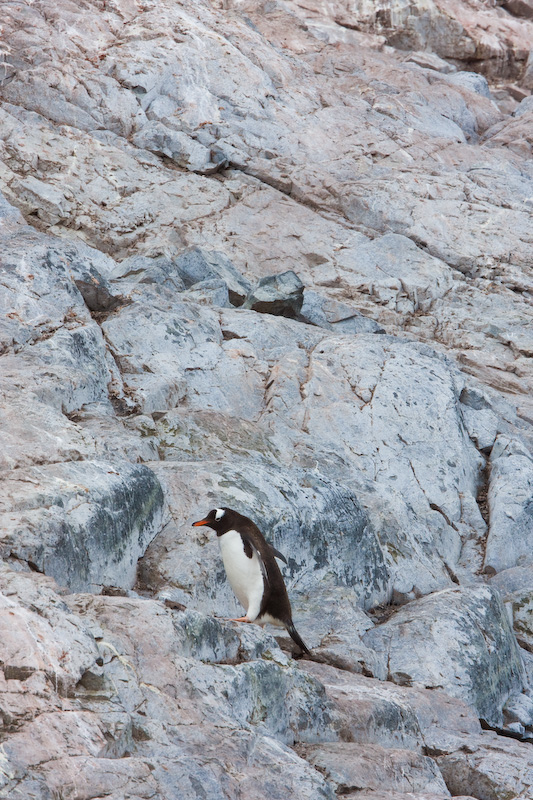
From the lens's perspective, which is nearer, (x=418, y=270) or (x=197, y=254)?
(x=197, y=254)

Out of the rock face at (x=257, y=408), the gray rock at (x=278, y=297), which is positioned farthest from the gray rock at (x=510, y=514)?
the gray rock at (x=278, y=297)

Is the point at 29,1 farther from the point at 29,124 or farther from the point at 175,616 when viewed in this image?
the point at 175,616

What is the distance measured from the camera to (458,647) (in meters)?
7.96

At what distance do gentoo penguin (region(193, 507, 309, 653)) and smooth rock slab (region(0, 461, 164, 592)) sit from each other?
0.75 m

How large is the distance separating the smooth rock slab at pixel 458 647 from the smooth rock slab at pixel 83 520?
8.83 feet

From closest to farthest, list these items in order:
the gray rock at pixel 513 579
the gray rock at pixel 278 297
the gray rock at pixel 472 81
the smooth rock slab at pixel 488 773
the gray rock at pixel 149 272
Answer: the smooth rock slab at pixel 488 773, the gray rock at pixel 513 579, the gray rock at pixel 149 272, the gray rock at pixel 278 297, the gray rock at pixel 472 81

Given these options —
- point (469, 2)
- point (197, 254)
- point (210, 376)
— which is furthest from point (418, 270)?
point (469, 2)

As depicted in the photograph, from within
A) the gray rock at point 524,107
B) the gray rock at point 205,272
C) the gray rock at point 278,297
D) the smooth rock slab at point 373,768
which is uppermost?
the gray rock at point 524,107

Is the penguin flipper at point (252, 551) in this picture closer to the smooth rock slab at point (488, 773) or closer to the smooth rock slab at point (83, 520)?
the smooth rock slab at point (83, 520)

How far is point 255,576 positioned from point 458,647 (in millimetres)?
2617

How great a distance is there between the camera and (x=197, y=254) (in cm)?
1567

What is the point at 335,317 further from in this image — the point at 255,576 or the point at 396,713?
the point at 396,713

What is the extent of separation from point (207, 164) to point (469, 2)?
18564mm

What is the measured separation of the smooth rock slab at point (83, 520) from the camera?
6191 millimetres
